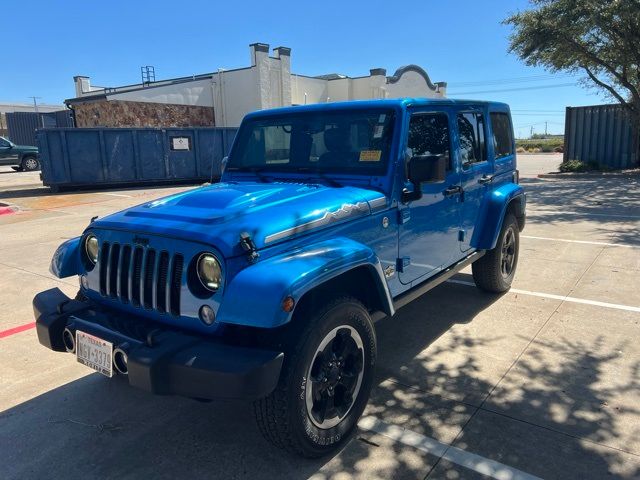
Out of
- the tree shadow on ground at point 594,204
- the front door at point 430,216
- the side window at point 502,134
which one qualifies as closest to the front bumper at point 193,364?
the front door at point 430,216

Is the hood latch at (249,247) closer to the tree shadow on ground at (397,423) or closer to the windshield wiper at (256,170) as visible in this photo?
the tree shadow on ground at (397,423)

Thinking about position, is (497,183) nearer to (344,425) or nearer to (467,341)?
(467,341)

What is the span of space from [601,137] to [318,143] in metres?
19.5

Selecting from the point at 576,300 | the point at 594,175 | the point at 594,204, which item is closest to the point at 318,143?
the point at 576,300

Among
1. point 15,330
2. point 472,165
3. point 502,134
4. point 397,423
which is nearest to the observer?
point 397,423

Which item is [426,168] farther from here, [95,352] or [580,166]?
[580,166]

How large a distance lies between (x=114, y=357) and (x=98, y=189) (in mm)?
15944

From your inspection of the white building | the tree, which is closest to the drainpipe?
the white building

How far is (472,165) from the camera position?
453 centimetres

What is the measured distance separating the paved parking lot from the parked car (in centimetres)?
2259

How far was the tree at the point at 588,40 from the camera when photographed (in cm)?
1553

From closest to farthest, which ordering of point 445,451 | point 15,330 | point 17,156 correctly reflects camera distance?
point 445,451, point 15,330, point 17,156

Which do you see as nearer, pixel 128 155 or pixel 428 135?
pixel 428 135

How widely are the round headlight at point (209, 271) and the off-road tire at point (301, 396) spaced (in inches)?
17.9
